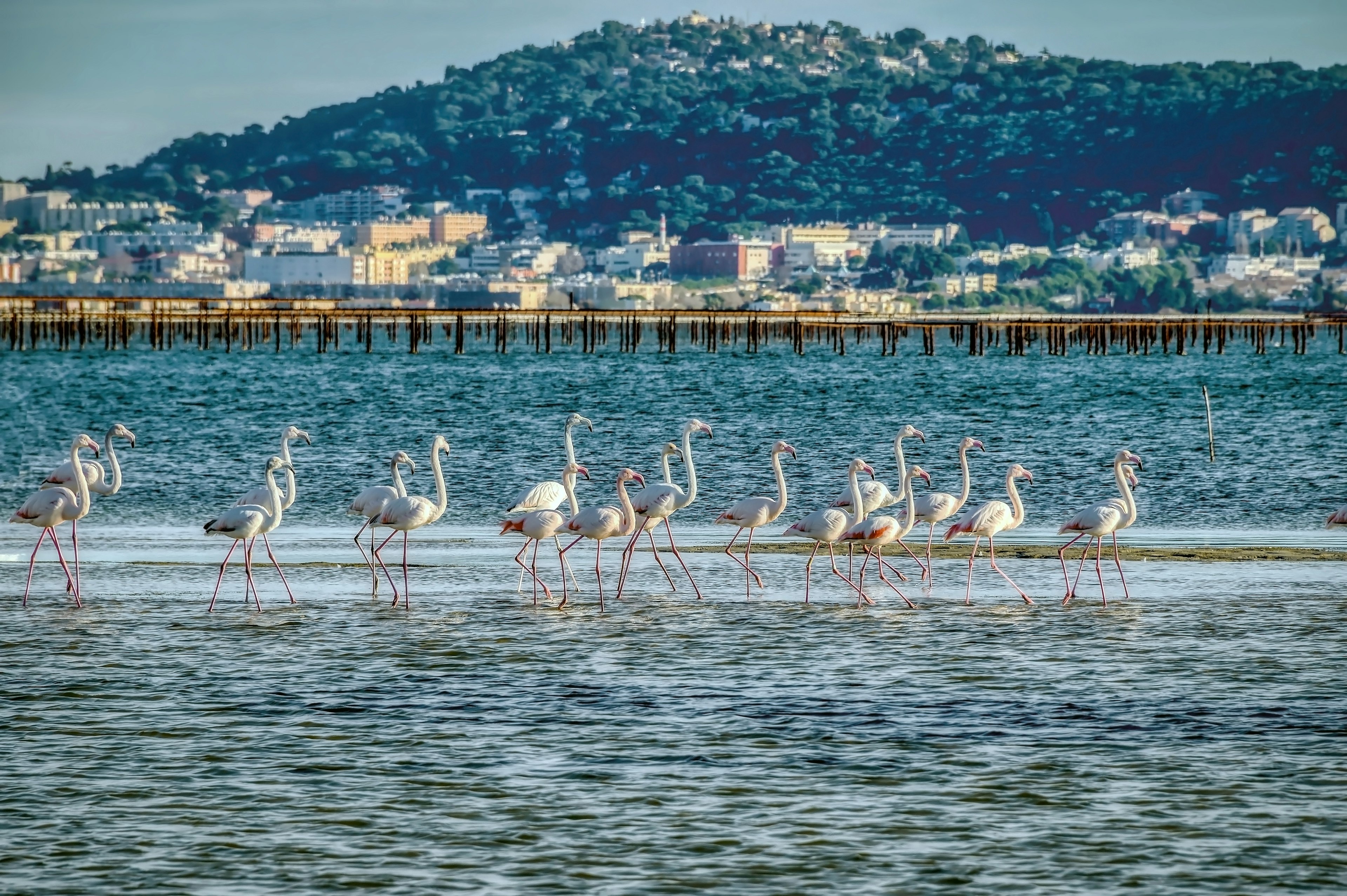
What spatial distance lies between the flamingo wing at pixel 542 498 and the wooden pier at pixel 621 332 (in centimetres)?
8333

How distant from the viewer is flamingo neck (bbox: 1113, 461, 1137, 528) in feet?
59.0

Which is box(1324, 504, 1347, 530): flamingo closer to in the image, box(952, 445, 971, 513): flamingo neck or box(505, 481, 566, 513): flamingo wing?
box(952, 445, 971, 513): flamingo neck

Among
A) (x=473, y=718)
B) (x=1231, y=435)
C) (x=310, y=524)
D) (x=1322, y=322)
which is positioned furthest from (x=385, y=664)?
(x=1322, y=322)

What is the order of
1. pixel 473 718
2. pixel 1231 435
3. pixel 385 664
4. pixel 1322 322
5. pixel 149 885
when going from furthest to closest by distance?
pixel 1322 322 < pixel 1231 435 < pixel 385 664 < pixel 473 718 < pixel 149 885

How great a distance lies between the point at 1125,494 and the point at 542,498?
5.99 meters

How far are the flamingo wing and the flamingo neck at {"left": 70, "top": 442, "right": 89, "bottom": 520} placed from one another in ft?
13.8

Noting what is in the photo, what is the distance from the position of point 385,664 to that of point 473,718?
208 centimetres

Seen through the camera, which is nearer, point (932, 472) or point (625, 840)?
point (625, 840)

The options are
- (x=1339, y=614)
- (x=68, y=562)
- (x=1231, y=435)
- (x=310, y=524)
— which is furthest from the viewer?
(x=1231, y=435)

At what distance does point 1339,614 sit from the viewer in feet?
53.6

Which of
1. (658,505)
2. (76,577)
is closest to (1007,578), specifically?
(658,505)

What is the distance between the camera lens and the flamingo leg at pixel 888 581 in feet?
56.9

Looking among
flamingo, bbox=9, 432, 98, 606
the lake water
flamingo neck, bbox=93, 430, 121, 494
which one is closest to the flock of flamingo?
flamingo, bbox=9, 432, 98, 606

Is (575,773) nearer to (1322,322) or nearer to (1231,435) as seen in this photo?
(1231,435)
